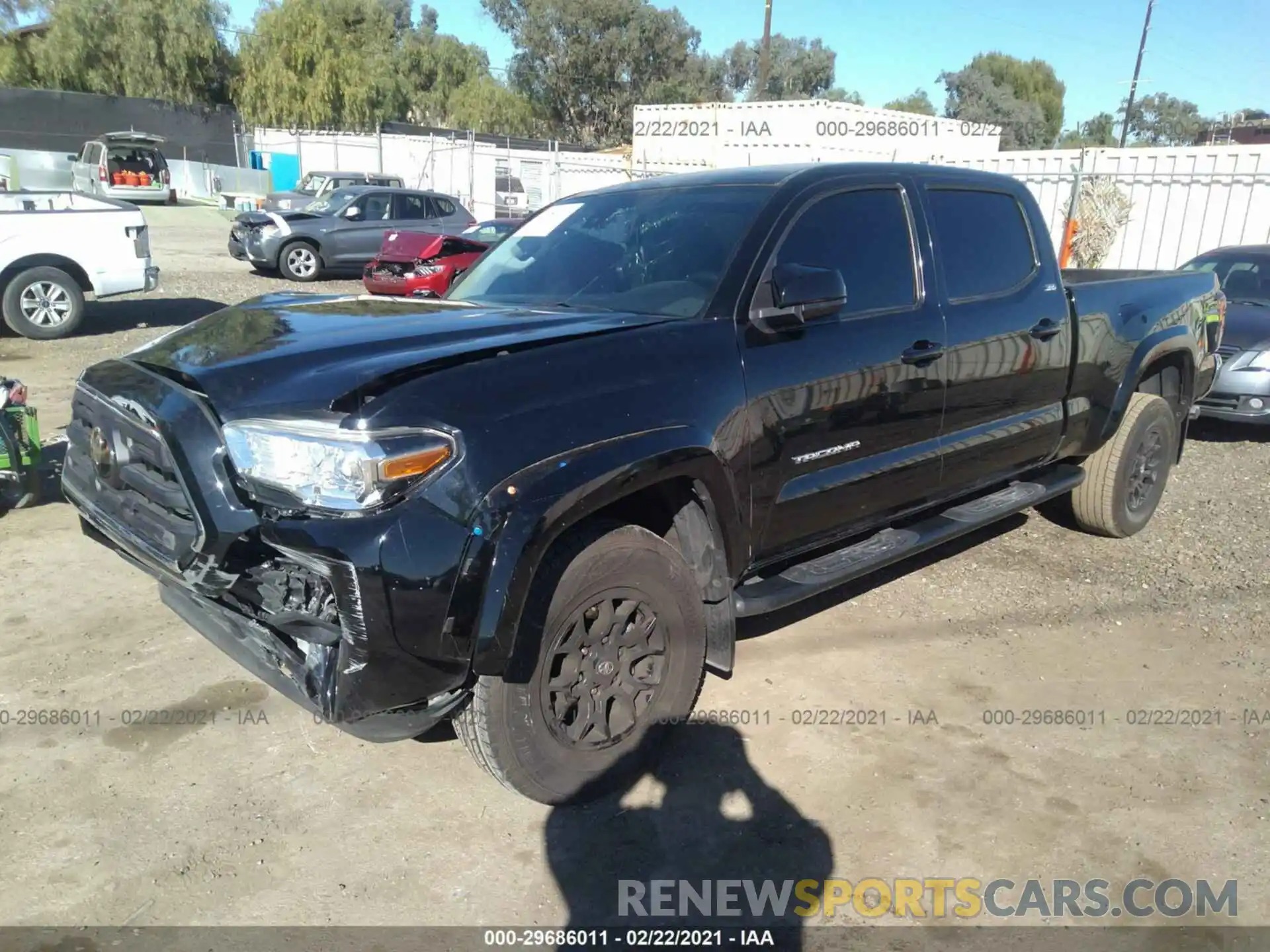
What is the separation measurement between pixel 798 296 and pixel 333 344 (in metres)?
1.52

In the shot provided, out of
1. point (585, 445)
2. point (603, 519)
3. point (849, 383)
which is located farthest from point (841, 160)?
point (585, 445)

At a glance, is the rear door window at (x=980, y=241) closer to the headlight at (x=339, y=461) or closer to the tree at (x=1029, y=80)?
the headlight at (x=339, y=461)

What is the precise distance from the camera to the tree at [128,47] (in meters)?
41.8

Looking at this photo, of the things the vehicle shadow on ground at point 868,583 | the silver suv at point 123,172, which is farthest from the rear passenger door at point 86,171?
the vehicle shadow on ground at point 868,583

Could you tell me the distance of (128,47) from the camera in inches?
1662

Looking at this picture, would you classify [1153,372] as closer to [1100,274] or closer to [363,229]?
[1100,274]

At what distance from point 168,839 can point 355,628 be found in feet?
3.54

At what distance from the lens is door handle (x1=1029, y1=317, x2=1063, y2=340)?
4430 mm

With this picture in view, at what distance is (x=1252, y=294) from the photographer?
29.1ft

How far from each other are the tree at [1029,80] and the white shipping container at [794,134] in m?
41.0

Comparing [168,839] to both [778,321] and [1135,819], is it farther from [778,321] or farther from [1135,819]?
[1135,819]

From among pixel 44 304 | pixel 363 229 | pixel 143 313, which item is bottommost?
pixel 143 313

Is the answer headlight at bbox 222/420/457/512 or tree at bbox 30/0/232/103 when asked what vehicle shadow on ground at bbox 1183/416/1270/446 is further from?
tree at bbox 30/0/232/103

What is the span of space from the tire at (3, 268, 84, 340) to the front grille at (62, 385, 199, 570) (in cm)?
818
